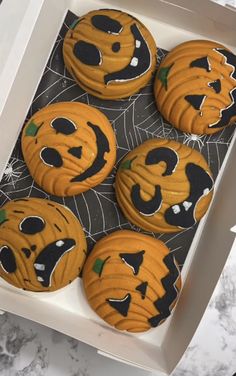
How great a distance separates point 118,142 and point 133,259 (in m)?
0.21

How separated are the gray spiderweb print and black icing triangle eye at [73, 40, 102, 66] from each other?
7 cm

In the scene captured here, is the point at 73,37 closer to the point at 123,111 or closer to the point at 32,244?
the point at 123,111

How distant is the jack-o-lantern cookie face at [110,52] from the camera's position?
0.88 meters

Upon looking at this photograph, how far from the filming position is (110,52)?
882mm

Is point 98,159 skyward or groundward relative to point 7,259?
skyward

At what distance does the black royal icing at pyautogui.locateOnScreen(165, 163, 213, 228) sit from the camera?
872 millimetres

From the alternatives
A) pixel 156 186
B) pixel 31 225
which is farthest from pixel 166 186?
pixel 31 225

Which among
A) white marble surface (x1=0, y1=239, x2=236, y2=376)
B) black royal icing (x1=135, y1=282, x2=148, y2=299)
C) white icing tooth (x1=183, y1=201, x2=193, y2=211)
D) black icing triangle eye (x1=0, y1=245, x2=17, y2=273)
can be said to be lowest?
white marble surface (x1=0, y1=239, x2=236, y2=376)

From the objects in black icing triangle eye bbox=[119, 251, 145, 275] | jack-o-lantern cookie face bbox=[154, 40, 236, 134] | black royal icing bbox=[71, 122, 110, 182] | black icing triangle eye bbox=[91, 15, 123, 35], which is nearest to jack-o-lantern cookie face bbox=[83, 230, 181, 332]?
black icing triangle eye bbox=[119, 251, 145, 275]

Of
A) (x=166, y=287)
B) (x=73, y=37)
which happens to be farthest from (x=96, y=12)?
(x=166, y=287)

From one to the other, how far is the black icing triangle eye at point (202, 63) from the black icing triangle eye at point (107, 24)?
130mm

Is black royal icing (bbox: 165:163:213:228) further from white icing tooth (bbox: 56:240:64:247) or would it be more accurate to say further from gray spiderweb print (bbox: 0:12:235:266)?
white icing tooth (bbox: 56:240:64:247)

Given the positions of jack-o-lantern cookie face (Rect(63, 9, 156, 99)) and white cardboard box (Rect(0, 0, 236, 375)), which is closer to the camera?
white cardboard box (Rect(0, 0, 236, 375))

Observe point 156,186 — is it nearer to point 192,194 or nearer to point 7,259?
point 192,194
